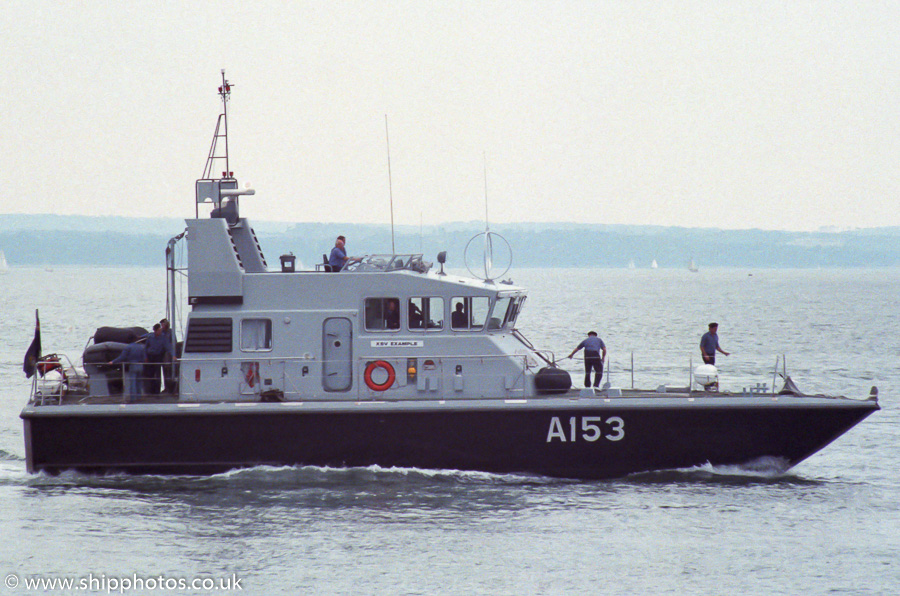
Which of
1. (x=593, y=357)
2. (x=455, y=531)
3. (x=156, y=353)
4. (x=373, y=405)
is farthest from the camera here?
(x=593, y=357)

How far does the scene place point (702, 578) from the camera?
10.8 m

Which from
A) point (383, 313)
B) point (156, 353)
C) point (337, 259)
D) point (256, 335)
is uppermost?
point (337, 259)

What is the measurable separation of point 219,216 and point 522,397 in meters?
4.75

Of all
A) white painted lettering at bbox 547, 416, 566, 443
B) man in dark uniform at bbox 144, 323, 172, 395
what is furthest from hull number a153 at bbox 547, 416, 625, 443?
man in dark uniform at bbox 144, 323, 172, 395

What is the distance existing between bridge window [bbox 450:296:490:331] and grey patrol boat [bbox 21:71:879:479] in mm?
13

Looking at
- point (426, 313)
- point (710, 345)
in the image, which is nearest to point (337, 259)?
point (426, 313)

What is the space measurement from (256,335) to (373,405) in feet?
6.02

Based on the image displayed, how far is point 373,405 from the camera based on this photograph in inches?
516

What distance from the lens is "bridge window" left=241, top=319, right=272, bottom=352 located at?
13422 mm

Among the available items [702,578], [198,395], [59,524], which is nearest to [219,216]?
[198,395]

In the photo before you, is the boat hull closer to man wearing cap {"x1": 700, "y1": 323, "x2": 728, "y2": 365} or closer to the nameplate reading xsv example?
the nameplate reading xsv example

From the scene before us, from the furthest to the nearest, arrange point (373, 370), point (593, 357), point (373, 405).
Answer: point (593, 357), point (373, 370), point (373, 405)

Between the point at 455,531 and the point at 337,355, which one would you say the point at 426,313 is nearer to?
the point at 337,355

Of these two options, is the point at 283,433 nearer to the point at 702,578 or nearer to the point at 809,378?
the point at 702,578
